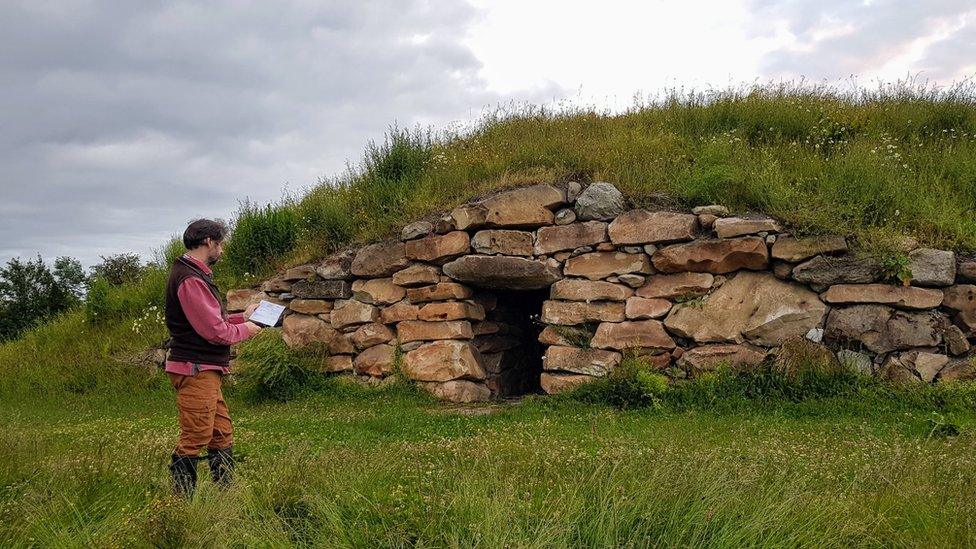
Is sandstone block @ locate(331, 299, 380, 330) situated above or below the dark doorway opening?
above

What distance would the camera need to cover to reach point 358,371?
392 inches

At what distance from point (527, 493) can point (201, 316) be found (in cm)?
237

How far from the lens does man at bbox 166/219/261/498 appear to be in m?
4.51

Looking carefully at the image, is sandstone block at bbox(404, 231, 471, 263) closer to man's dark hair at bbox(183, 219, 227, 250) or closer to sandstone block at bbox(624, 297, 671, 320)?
sandstone block at bbox(624, 297, 671, 320)

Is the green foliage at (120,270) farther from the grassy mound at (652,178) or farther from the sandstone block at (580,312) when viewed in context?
the sandstone block at (580,312)

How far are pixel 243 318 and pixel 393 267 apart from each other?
16.1 ft

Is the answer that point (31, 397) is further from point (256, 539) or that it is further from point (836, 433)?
point (836, 433)

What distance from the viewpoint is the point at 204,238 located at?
15.5ft

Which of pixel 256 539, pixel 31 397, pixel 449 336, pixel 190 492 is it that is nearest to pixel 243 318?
pixel 190 492

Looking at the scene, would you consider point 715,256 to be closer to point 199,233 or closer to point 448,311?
point 448,311

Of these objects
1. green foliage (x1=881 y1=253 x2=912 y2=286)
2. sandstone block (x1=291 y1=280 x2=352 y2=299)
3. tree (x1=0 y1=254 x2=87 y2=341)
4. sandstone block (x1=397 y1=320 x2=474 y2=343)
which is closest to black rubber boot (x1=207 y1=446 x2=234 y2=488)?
sandstone block (x1=397 y1=320 x2=474 y2=343)

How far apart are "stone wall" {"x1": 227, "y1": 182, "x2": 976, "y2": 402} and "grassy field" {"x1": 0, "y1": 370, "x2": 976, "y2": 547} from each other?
168 centimetres

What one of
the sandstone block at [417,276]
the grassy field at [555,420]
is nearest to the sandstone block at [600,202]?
the grassy field at [555,420]

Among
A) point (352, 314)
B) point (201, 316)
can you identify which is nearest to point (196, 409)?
point (201, 316)
